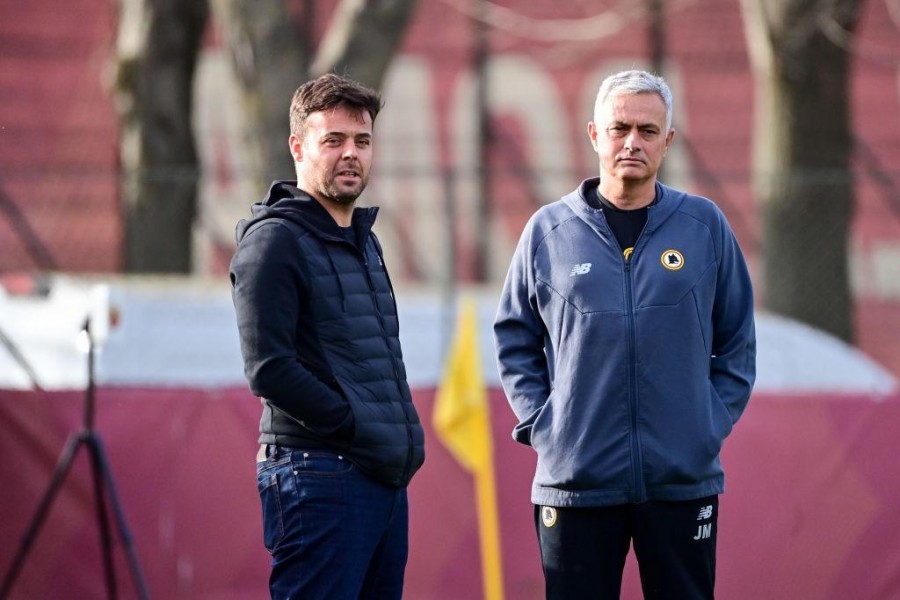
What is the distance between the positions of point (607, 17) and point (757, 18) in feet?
18.5

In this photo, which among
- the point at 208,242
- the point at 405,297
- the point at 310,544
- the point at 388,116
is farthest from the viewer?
the point at 388,116

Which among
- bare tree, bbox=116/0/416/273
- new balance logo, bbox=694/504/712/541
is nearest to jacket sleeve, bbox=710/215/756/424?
new balance logo, bbox=694/504/712/541

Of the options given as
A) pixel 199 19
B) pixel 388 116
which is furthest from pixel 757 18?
pixel 388 116

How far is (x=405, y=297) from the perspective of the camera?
38.2 ft

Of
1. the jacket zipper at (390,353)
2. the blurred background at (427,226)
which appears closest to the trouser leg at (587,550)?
the jacket zipper at (390,353)

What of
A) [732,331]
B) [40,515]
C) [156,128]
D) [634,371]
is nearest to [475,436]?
[40,515]

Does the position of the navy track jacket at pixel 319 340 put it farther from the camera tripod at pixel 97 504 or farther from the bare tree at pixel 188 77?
the bare tree at pixel 188 77

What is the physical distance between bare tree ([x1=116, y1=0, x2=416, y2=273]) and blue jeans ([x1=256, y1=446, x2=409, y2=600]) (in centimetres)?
659

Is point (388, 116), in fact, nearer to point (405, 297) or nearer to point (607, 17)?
point (607, 17)

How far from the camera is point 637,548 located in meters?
4.33

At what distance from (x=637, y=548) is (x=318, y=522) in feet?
3.28

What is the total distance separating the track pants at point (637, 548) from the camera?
428cm

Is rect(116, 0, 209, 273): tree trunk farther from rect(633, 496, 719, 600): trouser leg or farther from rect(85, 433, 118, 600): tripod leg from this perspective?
rect(633, 496, 719, 600): trouser leg

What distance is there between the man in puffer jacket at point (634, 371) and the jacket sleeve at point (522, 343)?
0.01 m
